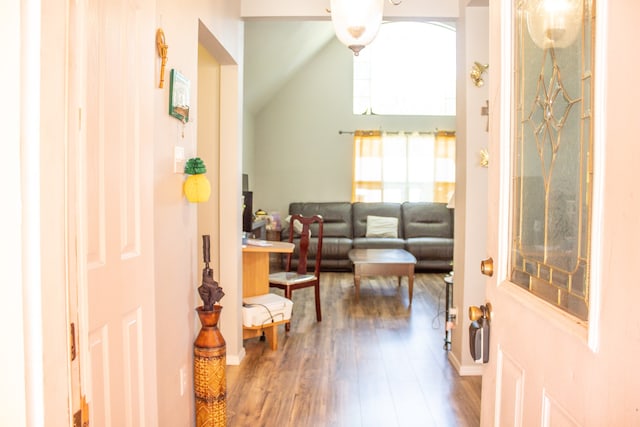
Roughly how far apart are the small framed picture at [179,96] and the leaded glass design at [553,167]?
1.33 m

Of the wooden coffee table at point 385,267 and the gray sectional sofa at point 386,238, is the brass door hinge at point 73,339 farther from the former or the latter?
the gray sectional sofa at point 386,238

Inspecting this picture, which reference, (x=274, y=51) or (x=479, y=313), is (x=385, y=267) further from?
(x=479, y=313)

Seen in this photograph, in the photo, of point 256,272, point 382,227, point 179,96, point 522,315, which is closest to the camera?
point 522,315

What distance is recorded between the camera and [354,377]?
3.19 metres

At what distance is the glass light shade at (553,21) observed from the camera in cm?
87

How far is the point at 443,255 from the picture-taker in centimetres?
A: 723

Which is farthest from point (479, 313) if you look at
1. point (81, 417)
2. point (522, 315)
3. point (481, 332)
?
point (81, 417)

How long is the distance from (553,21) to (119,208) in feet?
3.92

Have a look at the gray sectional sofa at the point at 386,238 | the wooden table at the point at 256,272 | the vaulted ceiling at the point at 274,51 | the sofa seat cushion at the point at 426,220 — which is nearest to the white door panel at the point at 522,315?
the wooden table at the point at 256,272

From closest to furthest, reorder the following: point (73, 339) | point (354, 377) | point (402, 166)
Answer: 1. point (73, 339)
2. point (354, 377)
3. point (402, 166)

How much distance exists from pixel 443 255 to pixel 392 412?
4.81 m

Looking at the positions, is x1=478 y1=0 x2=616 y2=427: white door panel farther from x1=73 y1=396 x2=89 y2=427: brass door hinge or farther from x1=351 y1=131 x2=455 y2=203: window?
x1=351 y1=131 x2=455 y2=203: window

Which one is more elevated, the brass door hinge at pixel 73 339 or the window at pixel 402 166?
the window at pixel 402 166

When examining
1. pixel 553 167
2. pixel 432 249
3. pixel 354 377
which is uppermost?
pixel 553 167
